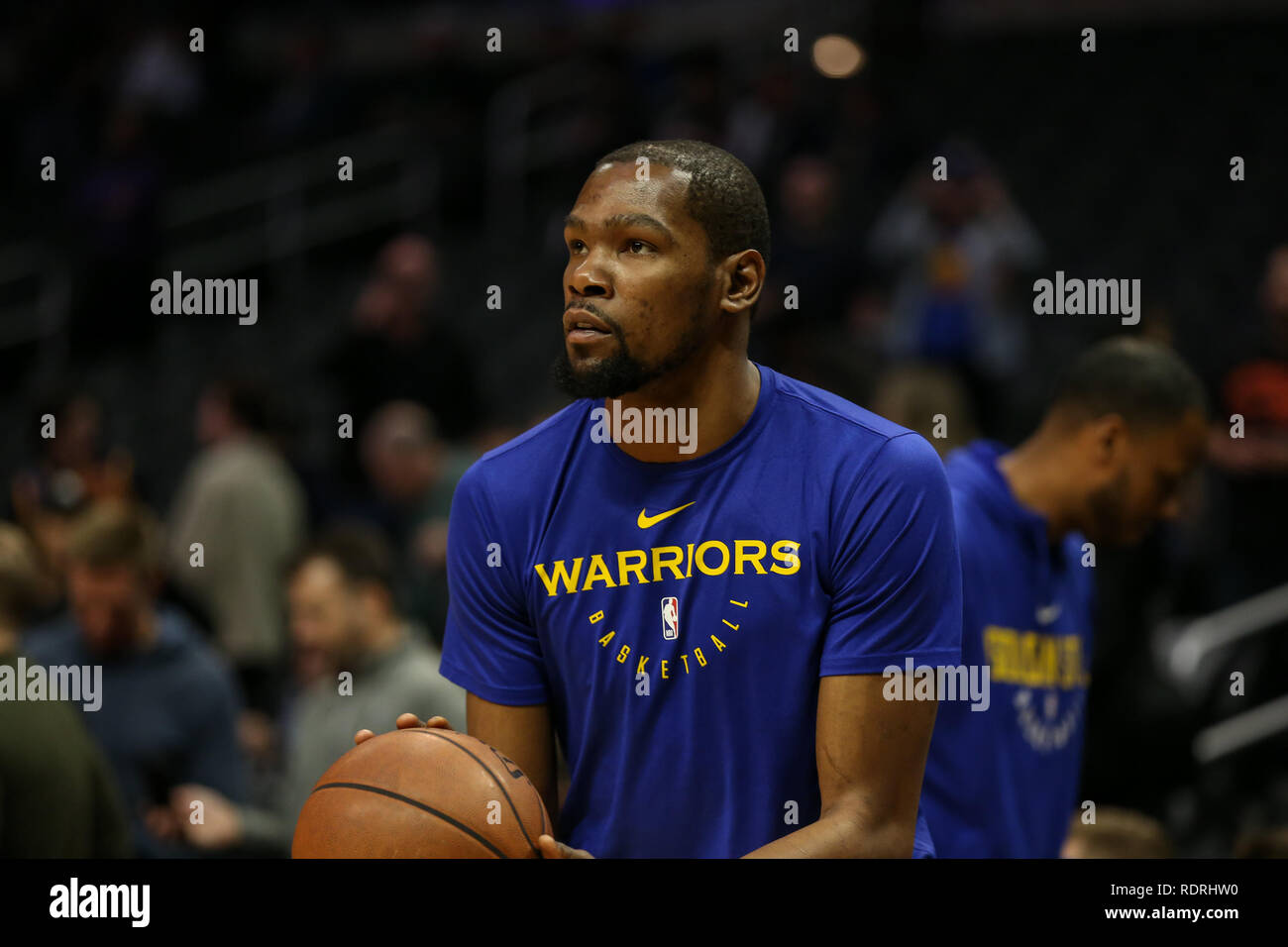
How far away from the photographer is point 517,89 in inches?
487

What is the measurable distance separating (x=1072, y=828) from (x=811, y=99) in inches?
256

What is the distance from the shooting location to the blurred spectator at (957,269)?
27.2 ft

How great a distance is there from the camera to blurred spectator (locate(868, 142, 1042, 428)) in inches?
327

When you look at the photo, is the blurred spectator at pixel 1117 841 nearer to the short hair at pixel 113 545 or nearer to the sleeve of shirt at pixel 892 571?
the sleeve of shirt at pixel 892 571

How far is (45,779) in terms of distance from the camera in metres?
4.19

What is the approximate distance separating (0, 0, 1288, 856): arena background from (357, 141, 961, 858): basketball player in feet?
10.2

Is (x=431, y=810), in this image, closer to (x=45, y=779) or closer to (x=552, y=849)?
(x=552, y=849)

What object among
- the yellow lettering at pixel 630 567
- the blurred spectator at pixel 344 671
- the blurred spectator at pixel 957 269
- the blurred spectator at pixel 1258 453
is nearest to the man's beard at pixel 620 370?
the yellow lettering at pixel 630 567

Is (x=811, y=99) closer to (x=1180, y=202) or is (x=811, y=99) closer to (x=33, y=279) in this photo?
(x=1180, y=202)

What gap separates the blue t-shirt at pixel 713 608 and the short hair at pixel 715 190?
0.99 ft

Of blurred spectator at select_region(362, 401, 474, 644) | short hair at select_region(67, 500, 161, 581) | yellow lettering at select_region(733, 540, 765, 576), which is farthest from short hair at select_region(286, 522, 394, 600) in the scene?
yellow lettering at select_region(733, 540, 765, 576)

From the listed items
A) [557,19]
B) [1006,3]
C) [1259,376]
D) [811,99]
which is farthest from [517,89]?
[1259,376]

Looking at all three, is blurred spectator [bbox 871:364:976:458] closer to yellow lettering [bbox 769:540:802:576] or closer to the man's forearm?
yellow lettering [bbox 769:540:802:576]

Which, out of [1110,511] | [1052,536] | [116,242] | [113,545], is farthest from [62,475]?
[1110,511]
